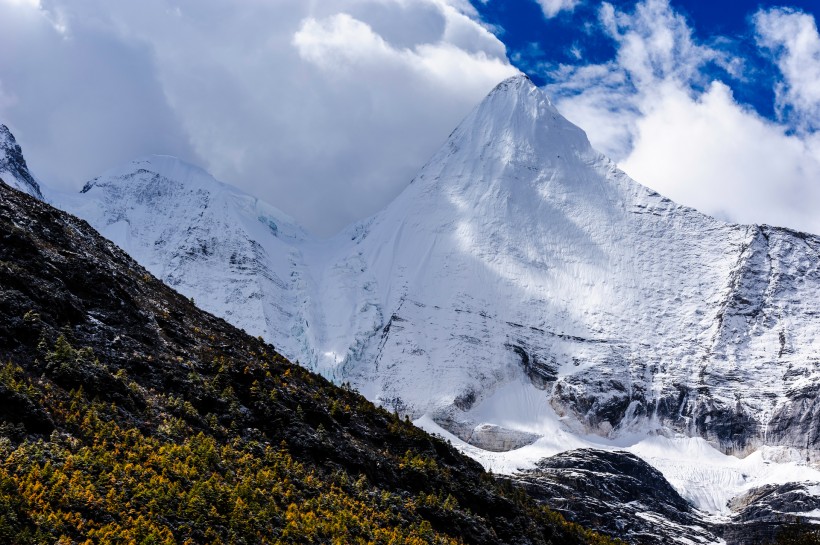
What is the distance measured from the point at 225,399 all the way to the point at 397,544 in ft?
44.1

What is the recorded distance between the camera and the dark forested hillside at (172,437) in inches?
1706

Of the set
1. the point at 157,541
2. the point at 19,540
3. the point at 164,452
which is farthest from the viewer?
the point at 164,452

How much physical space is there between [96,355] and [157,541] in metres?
16.5

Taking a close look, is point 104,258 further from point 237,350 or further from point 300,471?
point 300,471

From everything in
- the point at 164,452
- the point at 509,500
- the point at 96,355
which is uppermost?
the point at 509,500

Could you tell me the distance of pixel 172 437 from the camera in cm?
5166

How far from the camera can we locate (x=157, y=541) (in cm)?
4141

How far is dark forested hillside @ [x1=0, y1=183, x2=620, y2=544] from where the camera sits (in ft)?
142

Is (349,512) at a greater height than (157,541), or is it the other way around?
(349,512)

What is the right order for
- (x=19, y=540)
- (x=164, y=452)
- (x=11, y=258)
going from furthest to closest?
(x=11, y=258) < (x=164, y=452) < (x=19, y=540)

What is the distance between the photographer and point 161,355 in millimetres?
59031

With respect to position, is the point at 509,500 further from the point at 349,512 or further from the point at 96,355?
the point at 96,355

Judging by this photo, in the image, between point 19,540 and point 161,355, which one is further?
point 161,355

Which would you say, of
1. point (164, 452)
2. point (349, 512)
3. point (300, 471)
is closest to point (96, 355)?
point (164, 452)
